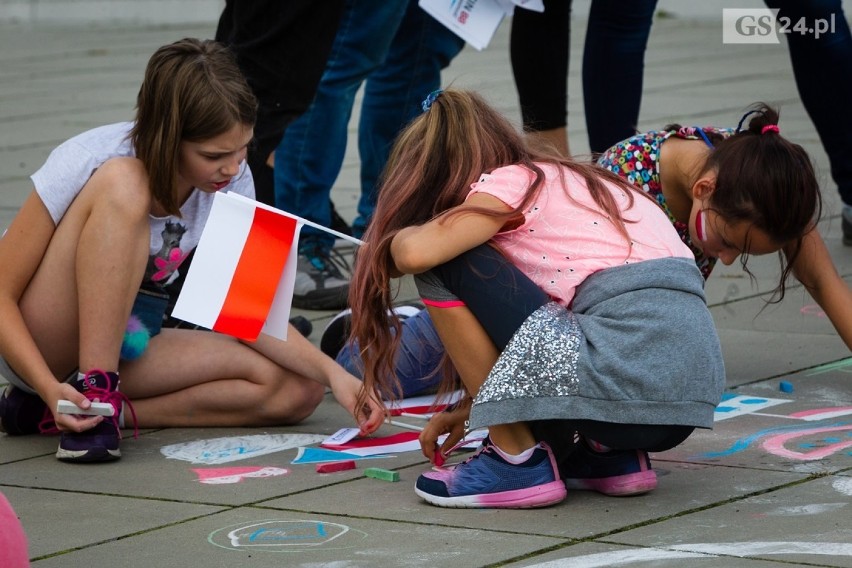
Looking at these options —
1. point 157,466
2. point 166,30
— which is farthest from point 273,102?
point 166,30

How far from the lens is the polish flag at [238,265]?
Answer: 319 centimetres

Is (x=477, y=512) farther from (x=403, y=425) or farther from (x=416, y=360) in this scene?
(x=416, y=360)

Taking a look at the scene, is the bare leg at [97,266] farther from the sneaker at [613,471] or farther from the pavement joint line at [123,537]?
the sneaker at [613,471]

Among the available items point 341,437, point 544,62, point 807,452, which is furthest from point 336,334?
point 544,62

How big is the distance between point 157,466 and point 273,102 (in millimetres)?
1588

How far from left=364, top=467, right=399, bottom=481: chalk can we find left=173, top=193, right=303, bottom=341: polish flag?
43cm

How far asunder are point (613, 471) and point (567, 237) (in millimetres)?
459

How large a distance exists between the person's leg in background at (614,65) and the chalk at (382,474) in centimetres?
189

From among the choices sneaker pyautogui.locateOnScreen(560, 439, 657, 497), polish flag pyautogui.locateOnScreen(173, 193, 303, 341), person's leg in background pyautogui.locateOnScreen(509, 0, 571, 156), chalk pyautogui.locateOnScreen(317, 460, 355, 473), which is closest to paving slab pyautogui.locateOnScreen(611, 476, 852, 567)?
sneaker pyautogui.locateOnScreen(560, 439, 657, 497)

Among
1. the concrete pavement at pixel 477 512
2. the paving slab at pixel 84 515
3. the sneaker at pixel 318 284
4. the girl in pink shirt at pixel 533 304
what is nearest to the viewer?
the concrete pavement at pixel 477 512

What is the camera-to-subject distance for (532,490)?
277 cm

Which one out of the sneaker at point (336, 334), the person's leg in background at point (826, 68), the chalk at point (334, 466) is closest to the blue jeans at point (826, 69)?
the person's leg in background at point (826, 68)

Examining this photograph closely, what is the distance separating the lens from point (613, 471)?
9.30 ft

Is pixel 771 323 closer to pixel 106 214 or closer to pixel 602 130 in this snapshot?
pixel 602 130
